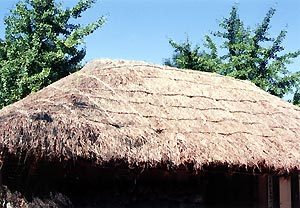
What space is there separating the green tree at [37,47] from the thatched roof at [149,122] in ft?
15.6

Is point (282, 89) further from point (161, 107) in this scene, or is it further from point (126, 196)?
point (126, 196)

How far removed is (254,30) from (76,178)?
9686mm

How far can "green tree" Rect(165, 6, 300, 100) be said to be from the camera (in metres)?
14.2

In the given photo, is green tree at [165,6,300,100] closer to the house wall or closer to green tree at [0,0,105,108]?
green tree at [0,0,105,108]

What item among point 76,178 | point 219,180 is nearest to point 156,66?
point 219,180

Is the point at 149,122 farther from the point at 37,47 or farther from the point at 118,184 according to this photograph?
the point at 37,47

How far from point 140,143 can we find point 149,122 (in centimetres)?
58

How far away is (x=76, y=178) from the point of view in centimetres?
650

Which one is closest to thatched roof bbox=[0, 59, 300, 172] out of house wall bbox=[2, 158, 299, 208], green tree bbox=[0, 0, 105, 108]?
house wall bbox=[2, 158, 299, 208]

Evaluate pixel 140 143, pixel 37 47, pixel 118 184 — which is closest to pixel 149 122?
pixel 140 143

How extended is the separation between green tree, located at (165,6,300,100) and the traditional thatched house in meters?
5.86

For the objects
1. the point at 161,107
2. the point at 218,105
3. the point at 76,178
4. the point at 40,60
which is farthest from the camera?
the point at 40,60

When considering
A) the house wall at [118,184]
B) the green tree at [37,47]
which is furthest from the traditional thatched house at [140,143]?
the green tree at [37,47]

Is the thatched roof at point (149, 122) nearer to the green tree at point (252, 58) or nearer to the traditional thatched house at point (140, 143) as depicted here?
the traditional thatched house at point (140, 143)
